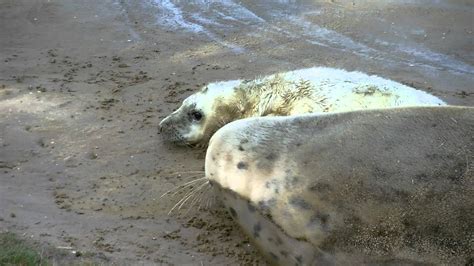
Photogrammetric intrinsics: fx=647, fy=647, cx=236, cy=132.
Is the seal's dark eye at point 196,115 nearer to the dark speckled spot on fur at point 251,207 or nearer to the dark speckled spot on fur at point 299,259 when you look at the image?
the dark speckled spot on fur at point 251,207

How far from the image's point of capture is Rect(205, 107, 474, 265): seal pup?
322 centimetres

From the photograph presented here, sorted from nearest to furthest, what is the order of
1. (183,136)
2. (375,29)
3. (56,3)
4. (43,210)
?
1. (43,210)
2. (183,136)
3. (375,29)
4. (56,3)

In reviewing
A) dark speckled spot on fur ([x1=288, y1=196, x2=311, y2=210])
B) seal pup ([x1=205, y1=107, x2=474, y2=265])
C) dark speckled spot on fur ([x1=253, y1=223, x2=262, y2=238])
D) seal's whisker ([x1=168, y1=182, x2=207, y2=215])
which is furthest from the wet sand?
dark speckled spot on fur ([x1=288, y1=196, x2=311, y2=210])

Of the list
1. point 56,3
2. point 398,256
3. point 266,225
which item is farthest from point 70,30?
point 398,256

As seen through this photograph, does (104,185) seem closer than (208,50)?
Yes

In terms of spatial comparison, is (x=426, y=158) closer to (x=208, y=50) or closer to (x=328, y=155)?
(x=328, y=155)

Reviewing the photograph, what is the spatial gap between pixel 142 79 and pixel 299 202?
4.37 meters

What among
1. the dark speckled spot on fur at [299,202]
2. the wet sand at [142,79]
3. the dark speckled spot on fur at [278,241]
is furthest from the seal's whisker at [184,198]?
the dark speckled spot on fur at [299,202]

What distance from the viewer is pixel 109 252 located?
4.07 metres

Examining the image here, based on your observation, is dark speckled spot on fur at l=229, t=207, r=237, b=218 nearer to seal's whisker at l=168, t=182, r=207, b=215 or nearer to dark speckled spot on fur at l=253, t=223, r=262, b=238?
dark speckled spot on fur at l=253, t=223, r=262, b=238

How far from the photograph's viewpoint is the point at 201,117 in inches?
233

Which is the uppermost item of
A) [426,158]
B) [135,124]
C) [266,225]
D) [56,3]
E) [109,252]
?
[426,158]

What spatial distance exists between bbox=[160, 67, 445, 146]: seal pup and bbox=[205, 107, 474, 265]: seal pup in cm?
150

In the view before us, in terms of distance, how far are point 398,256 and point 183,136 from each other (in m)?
3.04
